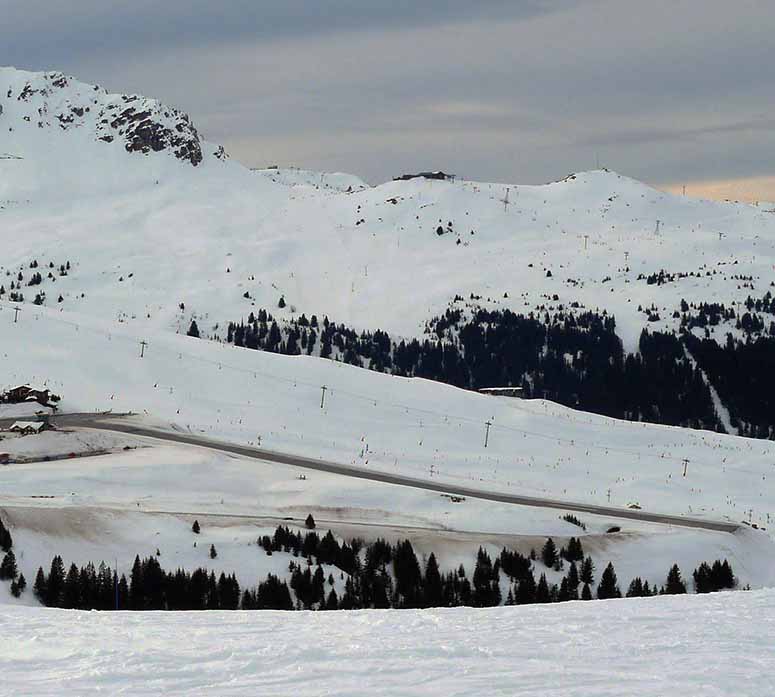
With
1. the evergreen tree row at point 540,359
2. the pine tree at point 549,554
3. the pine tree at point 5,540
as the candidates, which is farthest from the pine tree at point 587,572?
the evergreen tree row at point 540,359

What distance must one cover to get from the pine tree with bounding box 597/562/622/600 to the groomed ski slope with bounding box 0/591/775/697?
2907cm

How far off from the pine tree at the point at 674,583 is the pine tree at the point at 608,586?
2.75 metres

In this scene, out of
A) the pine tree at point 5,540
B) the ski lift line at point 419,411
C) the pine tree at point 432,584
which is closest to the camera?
the pine tree at point 5,540

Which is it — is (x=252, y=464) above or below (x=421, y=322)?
below

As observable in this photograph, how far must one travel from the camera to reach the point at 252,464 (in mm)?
75438

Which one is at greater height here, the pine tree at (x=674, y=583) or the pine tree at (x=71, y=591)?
the pine tree at (x=674, y=583)

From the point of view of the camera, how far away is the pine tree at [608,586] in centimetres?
5645

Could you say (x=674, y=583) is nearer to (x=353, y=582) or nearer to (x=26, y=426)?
(x=353, y=582)

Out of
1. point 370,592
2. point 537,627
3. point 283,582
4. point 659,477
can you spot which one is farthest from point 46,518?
point 659,477

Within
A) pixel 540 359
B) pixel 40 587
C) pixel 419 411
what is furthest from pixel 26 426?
pixel 540 359

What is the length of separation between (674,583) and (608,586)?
3.82 m

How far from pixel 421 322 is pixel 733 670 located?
181 meters

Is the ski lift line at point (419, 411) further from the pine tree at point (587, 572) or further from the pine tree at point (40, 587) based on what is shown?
the pine tree at point (40, 587)

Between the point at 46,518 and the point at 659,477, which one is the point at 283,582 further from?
the point at 659,477
